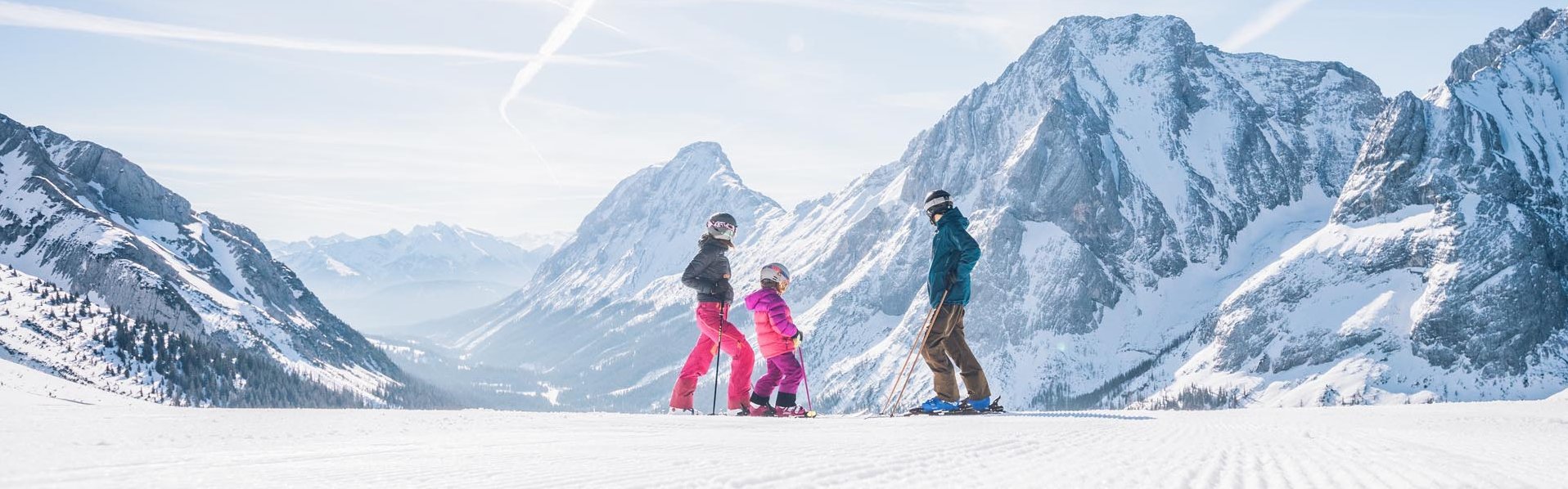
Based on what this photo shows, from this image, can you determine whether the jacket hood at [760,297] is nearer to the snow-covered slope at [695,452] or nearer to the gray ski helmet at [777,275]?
the gray ski helmet at [777,275]

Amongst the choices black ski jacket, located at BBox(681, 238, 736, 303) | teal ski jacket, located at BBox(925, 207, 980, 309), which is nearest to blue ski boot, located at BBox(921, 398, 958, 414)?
teal ski jacket, located at BBox(925, 207, 980, 309)

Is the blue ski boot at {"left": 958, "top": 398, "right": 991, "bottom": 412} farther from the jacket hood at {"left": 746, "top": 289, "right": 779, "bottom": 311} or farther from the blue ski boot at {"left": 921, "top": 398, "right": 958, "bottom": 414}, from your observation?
the jacket hood at {"left": 746, "top": 289, "right": 779, "bottom": 311}

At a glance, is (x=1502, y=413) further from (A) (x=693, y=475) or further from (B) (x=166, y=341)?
(B) (x=166, y=341)

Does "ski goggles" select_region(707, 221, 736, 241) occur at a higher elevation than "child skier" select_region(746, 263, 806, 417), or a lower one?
higher

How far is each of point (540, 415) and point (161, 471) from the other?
7687 mm

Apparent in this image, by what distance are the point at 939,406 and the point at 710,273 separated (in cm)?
584

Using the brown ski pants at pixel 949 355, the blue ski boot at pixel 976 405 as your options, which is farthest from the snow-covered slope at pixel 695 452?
the blue ski boot at pixel 976 405

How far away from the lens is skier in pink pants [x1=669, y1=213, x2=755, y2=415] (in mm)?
20031

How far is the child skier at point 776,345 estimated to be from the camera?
62.7 ft

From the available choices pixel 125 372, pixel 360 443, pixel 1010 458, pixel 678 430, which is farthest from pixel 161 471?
pixel 125 372

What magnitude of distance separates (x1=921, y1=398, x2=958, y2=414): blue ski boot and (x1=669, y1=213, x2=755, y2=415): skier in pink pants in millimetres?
3951

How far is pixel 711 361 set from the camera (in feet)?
66.1

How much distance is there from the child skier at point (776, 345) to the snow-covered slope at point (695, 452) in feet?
13.8

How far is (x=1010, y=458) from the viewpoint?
9.05m
